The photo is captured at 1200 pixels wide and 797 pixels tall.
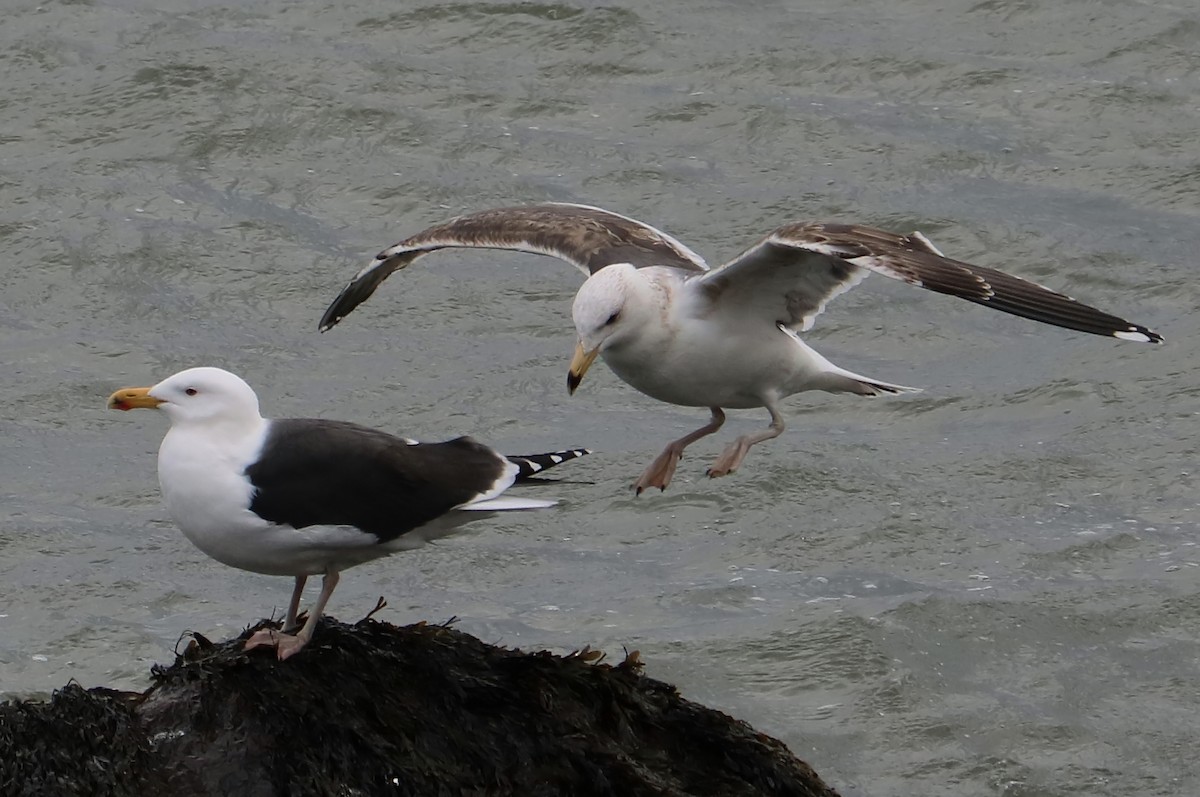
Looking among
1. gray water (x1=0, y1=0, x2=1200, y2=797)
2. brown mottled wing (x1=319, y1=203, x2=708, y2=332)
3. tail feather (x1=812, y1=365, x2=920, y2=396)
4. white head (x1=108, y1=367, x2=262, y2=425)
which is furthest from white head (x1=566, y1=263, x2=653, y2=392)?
gray water (x1=0, y1=0, x2=1200, y2=797)

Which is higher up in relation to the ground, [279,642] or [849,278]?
[849,278]

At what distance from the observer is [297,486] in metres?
6.87

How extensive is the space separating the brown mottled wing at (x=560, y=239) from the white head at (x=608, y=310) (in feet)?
2.37

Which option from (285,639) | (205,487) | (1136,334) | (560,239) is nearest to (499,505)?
(285,639)

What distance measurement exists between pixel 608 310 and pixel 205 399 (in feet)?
7.77

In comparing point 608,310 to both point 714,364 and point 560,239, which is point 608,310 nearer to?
point 714,364

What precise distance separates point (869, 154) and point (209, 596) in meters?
8.60

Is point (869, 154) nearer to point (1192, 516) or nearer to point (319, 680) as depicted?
point (1192, 516)

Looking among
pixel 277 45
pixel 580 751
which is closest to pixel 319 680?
pixel 580 751

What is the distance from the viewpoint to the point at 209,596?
1262 centimetres

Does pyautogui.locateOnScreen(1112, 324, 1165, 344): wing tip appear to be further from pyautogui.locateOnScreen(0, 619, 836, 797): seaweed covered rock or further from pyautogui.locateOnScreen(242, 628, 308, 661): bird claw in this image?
pyautogui.locateOnScreen(242, 628, 308, 661): bird claw

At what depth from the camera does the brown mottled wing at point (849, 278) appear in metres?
8.20

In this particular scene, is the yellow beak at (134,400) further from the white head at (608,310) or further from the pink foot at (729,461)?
the pink foot at (729,461)

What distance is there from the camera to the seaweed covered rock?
250 inches
